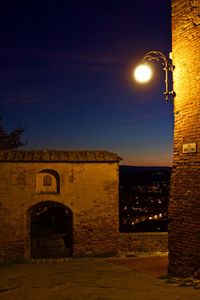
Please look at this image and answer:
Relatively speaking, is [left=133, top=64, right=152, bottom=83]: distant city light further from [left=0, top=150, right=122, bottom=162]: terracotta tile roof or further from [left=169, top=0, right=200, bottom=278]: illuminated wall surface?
[left=0, top=150, right=122, bottom=162]: terracotta tile roof

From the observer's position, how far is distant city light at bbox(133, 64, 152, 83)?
9.27m

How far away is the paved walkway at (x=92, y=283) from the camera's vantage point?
25.0 feet

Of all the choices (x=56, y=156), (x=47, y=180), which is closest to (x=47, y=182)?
(x=47, y=180)

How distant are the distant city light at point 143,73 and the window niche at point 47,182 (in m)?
7.13

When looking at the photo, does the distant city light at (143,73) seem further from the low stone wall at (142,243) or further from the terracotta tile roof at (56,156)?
the low stone wall at (142,243)

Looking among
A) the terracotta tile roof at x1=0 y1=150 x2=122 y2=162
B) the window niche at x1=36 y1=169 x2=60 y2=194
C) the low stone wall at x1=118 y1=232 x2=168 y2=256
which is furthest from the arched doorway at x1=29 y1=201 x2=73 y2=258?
the low stone wall at x1=118 y1=232 x2=168 y2=256

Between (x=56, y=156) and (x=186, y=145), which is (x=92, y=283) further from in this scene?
(x=56, y=156)

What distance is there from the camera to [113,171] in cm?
1580

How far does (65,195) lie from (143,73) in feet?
24.3


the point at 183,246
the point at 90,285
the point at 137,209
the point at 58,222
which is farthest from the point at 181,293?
the point at 137,209

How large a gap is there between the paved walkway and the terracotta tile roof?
3760 mm

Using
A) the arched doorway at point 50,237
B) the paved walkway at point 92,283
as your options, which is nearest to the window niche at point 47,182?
the arched doorway at point 50,237

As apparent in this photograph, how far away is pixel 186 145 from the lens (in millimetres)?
8930

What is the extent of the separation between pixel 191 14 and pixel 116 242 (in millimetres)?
9619
